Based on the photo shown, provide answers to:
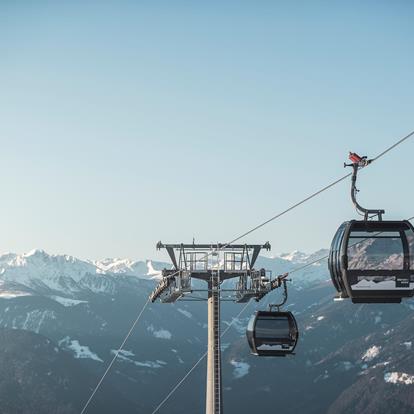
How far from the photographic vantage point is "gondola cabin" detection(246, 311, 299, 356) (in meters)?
44.9

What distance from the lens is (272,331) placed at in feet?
148

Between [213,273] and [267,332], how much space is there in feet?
42.5

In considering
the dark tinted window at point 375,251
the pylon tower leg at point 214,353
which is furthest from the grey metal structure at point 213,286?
the dark tinted window at point 375,251

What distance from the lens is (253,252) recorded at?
61.7 m

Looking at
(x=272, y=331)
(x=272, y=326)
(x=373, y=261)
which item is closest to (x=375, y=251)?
(x=373, y=261)

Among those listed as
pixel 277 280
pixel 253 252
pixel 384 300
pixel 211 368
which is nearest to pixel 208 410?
pixel 211 368

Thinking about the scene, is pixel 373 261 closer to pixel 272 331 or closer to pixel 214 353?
pixel 272 331

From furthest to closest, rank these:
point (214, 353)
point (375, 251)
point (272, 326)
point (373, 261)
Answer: point (214, 353), point (272, 326), point (375, 251), point (373, 261)

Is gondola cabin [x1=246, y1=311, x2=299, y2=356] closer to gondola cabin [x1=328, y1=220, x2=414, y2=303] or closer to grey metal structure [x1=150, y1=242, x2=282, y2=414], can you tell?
grey metal structure [x1=150, y1=242, x2=282, y2=414]

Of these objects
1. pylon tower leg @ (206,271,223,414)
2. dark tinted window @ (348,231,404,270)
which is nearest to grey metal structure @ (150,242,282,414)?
pylon tower leg @ (206,271,223,414)

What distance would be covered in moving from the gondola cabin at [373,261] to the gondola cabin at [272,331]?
16187mm

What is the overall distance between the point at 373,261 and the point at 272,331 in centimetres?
1699

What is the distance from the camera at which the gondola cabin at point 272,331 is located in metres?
44.9

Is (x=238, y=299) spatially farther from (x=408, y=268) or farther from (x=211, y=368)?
(x=408, y=268)
